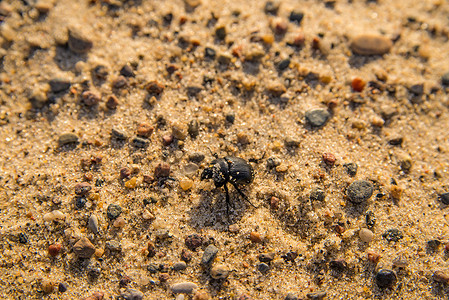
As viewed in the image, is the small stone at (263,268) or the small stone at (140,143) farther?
the small stone at (140,143)

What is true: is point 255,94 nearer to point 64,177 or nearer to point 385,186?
point 385,186

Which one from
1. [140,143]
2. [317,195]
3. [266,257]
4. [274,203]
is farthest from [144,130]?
[317,195]

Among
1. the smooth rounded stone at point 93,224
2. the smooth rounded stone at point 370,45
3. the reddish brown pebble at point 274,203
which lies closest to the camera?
the smooth rounded stone at point 93,224

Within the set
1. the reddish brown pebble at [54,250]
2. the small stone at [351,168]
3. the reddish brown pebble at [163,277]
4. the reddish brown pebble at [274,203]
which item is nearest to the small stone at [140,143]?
the reddish brown pebble at [54,250]

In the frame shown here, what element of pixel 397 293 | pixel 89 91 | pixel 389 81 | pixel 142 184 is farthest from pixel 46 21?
pixel 397 293

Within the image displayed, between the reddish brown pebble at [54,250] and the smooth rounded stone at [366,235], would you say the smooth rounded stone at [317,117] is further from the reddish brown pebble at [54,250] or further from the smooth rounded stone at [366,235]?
the reddish brown pebble at [54,250]

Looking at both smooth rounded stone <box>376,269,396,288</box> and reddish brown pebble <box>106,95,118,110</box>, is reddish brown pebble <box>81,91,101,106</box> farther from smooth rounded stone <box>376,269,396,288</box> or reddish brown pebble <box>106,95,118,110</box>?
smooth rounded stone <box>376,269,396,288</box>
